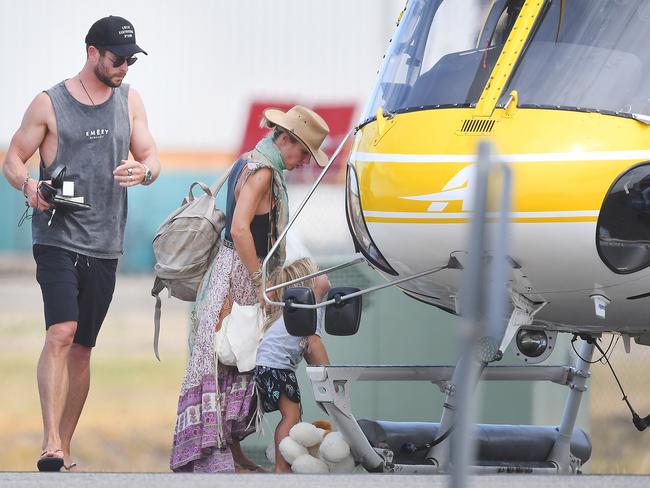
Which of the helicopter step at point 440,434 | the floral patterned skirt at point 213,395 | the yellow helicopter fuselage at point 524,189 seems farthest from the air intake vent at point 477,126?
the floral patterned skirt at point 213,395

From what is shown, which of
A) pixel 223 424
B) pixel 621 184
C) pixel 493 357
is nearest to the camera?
pixel 621 184

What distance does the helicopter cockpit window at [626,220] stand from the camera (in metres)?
6.24

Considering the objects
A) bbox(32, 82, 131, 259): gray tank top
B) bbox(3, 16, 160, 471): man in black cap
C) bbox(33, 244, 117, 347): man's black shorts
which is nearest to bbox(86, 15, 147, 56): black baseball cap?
bbox(3, 16, 160, 471): man in black cap

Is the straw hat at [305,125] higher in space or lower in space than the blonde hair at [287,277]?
higher

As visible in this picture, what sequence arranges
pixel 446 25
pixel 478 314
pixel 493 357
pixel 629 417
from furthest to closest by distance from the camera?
pixel 629 417 < pixel 446 25 < pixel 493 357 < pixel 478 314

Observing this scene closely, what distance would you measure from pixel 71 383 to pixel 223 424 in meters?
0.75

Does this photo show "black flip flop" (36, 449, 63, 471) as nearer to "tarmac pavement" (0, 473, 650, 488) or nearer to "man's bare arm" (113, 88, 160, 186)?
"tarmac pavement" (0, 473, 650, 488)

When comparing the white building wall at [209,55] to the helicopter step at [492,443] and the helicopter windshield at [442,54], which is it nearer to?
the helicopter step at [492,443]

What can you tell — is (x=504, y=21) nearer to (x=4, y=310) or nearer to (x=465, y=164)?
(x=465, y=164)

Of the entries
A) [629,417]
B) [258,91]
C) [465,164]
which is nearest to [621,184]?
[465,164]

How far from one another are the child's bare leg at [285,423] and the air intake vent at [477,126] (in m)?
1.93

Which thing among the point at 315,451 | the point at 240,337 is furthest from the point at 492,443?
the point at 240,337

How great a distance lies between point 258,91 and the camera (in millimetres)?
22125

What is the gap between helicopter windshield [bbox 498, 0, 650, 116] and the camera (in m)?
6.44
